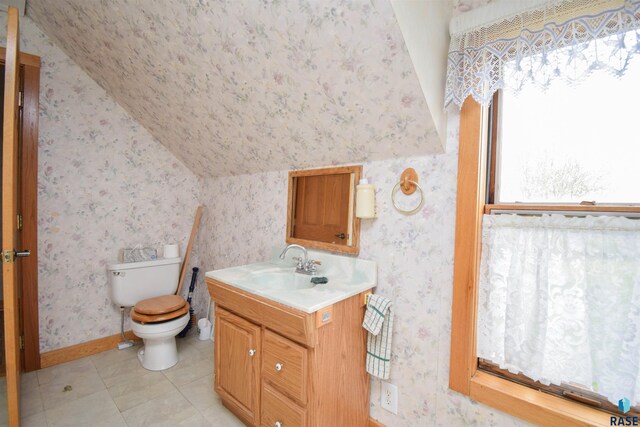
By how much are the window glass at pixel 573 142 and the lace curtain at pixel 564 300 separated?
0.44 ft

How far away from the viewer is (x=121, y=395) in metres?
1.84

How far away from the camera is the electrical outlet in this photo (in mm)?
1453

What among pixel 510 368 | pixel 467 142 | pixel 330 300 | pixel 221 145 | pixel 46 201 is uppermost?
pixel 221 145

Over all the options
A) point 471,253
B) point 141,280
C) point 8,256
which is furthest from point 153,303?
point 471,253

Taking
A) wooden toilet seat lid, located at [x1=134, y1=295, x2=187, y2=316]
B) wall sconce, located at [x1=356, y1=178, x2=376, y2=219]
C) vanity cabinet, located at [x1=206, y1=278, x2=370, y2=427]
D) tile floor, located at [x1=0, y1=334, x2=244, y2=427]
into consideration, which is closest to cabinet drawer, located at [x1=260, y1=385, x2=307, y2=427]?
vanity cabinet, located at [x1=206, y1=278, x2=370, y2=427]

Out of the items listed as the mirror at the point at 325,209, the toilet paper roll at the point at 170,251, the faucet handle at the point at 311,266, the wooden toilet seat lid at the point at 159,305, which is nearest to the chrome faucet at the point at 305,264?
the faucet handle at the point at 311,266

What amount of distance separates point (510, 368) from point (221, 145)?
2.16 metres

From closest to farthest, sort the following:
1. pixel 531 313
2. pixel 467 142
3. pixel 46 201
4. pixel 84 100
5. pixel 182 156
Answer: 1. pixel 531 313
2. pixel 467 142
3. pixel 46 201
4. pixel 84 100
5. pixel 182 156

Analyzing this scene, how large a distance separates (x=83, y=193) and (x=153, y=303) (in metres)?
1.04

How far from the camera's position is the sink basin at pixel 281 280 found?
1.68 meters

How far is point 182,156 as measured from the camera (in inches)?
104

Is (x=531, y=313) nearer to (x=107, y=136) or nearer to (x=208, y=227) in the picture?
(x=208, y=227)

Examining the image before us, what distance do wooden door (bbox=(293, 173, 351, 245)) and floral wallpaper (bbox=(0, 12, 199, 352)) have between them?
4.90 feet

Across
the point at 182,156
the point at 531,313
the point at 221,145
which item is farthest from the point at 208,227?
the point at 531,313
